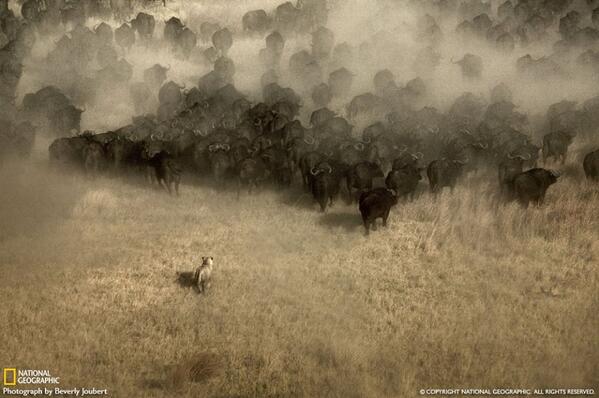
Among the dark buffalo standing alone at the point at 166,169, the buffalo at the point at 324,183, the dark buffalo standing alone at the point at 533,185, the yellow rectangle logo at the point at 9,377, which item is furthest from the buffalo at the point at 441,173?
the yellow rectangle logo at the point at 9,377

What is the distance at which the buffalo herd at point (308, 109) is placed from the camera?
52.8ft

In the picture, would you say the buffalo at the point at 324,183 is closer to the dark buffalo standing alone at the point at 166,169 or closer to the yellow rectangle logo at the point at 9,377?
the dark buffalo standing alone at the point at 166,169

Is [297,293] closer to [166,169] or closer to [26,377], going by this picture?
[26,377]

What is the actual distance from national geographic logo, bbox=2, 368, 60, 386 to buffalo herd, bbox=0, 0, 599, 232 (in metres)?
7.56

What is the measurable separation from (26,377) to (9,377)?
28 cm

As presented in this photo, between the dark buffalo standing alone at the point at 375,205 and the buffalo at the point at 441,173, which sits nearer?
the dark buffalo standing alone at the point at 375,205

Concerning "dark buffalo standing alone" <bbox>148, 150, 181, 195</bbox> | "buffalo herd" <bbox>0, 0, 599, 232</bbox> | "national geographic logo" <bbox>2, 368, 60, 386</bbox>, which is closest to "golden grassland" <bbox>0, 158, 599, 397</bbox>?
"national geographic logo" <bbox>2, 368, 60, 386</bbox>

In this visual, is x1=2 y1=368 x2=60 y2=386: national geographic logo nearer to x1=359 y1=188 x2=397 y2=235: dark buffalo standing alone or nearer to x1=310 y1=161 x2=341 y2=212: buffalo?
x1=359 y1=188 x2=397 y2=235: dark buffalo standing alone

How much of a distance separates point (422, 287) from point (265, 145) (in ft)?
26.2

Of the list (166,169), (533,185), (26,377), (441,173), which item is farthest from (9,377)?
(533,185)

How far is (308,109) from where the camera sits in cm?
2359

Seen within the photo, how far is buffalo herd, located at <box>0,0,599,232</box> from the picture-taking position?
52.8 ft

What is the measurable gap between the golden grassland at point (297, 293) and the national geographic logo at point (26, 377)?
18 centimetres

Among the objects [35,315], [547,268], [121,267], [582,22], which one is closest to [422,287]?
[547,268]
